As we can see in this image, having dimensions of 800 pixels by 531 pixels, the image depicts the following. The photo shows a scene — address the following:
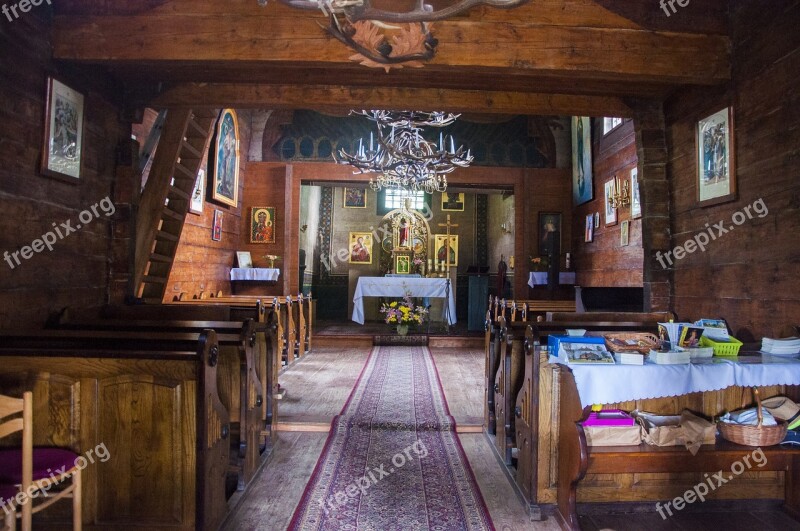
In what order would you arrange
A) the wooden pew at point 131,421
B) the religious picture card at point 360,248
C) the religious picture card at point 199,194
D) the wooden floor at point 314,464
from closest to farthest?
the wooden pew at point 131,421 < the wooden floor at point 314,464 < the religious picture card at point 199,194 < the religious picture card at point 360,248

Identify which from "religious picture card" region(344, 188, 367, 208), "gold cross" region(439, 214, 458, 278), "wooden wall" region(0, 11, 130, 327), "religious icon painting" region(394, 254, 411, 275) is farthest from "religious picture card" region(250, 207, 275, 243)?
"wooden wall" region(0, 11, 130, 327)

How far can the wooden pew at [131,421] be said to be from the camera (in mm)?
2578

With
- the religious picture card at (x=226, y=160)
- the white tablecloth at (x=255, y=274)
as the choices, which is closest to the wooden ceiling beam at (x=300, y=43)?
the religious picture card at (x=226, y=160)

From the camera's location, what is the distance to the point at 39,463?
7.70 feet

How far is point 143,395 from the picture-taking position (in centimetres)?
260

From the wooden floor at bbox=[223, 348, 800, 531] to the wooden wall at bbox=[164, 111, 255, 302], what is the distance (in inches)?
102

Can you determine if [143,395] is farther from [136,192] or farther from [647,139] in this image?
[647,139]

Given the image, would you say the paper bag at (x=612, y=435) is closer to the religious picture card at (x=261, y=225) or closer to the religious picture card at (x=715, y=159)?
the religious picture card at (x=715, y=159)

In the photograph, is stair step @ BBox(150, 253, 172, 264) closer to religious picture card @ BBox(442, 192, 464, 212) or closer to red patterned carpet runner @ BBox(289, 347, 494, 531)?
red patterned carpet runner @ BBox(289, 347, 494, 531)

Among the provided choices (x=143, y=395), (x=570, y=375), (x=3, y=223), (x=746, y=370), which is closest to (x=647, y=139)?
(x=746, y=370)

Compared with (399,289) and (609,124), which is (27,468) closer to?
(399,289)

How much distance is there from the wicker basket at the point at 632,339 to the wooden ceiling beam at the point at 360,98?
3.20 metres

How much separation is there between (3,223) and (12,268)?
34 centimetres

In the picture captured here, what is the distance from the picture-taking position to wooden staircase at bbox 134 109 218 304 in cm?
562
